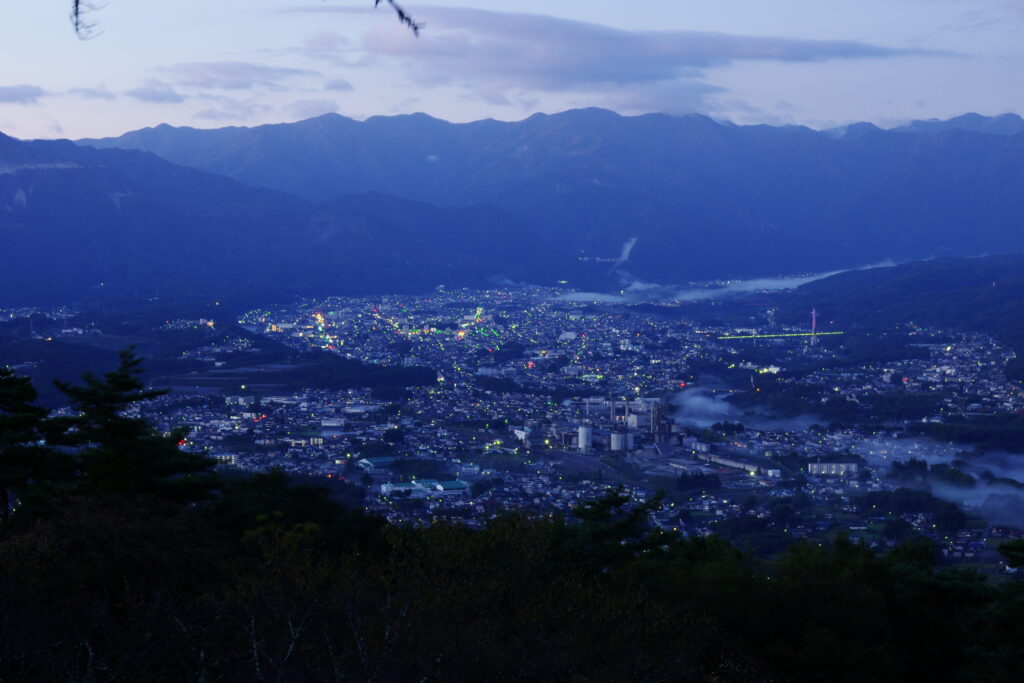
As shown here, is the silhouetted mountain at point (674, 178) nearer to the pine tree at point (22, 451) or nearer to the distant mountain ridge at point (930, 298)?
the distant mountain ridge at point (930, 298)

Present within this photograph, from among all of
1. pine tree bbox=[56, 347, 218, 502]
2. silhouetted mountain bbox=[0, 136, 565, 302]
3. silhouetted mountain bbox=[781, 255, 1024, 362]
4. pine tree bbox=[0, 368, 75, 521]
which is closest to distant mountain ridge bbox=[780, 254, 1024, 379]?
silhouetted mountain bbox=[781, 255, 1024, 362]

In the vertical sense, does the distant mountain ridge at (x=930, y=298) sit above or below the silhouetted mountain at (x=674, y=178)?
below

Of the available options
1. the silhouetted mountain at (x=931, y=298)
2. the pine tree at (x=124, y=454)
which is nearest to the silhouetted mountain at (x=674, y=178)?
the silhouetted mountain at (x=931, y=298)

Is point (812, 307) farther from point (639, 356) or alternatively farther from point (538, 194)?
point (538, 194)

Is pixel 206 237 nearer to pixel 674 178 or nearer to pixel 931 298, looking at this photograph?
pixel 931 298

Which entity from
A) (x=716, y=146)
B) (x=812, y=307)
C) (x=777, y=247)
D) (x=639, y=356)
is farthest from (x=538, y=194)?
(x=639, y=356)

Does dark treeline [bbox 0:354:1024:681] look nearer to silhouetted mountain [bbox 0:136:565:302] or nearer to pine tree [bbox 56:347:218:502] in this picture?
pine tree [bbox 56:347:218:502]

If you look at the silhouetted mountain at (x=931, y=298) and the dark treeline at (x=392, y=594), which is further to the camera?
the silhouetted mountain at (x=931, y=298)

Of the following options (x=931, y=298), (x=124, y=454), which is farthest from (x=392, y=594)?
(x=931, y=298)
